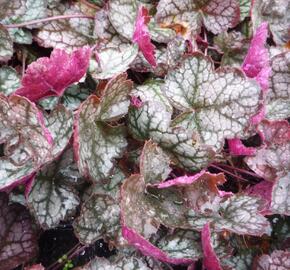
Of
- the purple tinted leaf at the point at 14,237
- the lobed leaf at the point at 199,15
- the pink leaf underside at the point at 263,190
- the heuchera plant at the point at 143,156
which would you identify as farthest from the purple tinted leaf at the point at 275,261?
the lobed leaf at the point at 199,15

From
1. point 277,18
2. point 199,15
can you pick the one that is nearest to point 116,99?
point 199,15

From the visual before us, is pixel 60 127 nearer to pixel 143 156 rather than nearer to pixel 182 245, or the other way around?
pixel 143 156

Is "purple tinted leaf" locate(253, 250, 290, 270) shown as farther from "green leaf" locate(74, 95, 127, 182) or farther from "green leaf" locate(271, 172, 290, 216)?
"green leaf" locate(74, 95, 127, 182)

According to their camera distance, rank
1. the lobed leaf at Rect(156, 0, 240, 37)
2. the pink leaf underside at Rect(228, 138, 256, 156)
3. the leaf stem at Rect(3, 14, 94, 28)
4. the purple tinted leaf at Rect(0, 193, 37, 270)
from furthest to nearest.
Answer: the lobed leaf at Rect(156, 0, 240, 37)
the leaf stem at Rect(3, 14, 94, 28)
the pink leaf underside at Rect(228, 138, 256, 156)
the purple tinted leaf at Rect(0, 193, 37, 270)

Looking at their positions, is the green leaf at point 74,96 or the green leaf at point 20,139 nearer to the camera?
the green leaf at point 20,139

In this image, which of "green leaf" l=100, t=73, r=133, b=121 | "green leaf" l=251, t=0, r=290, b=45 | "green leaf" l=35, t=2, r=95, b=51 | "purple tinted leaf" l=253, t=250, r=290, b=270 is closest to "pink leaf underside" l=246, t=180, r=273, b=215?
"purple tinted leaf" l=253, t=250, r=290, b=270

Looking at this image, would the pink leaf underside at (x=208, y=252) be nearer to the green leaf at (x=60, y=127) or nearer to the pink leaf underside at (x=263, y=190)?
the pink leaf underside at (x=263, y=190)

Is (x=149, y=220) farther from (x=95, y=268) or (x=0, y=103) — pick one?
(x=0, y=103)
